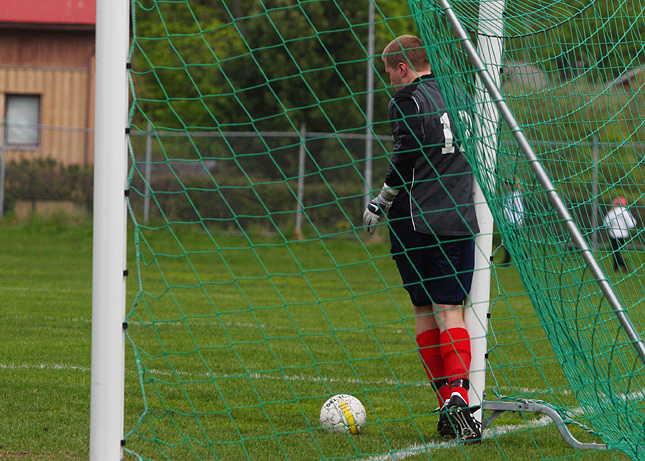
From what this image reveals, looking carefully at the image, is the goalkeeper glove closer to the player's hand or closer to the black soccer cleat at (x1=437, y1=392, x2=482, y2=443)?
the player's hand

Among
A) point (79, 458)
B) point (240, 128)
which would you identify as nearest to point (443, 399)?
point (79, 458)

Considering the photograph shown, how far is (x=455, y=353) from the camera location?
13.2 feet

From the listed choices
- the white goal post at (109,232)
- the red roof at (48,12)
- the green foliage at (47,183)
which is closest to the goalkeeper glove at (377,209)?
the white goal post at (109,232)

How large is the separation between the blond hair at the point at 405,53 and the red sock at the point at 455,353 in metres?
1.36


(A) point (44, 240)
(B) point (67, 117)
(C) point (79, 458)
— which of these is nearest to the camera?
(C) point (79, 458)

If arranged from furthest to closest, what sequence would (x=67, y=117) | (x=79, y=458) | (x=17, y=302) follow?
(x=67, y=117) < (x=17, y=302) < (x=79, y=458)

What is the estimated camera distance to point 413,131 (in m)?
4.05

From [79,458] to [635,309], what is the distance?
310cm

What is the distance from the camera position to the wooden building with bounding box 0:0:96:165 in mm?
21781

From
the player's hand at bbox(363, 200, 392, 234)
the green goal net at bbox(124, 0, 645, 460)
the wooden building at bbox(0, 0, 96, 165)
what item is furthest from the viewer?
the wooden building at bbox(0, 0, 96, 165)

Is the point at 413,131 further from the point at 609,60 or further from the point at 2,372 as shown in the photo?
the point at 2,372

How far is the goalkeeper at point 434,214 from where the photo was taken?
4.05m

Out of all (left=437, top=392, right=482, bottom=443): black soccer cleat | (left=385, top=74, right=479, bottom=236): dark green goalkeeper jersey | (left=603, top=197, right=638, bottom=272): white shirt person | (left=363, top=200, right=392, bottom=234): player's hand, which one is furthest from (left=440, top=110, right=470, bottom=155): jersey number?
(left=437, top=392, right=482, bottom=443): black soccer cleat

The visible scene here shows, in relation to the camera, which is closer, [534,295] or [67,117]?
[534,295]
